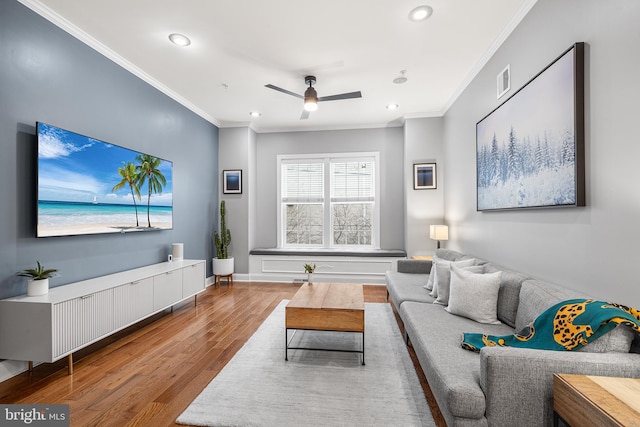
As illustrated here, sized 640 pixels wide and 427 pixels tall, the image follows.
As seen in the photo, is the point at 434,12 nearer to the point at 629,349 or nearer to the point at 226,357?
the point at 629,349

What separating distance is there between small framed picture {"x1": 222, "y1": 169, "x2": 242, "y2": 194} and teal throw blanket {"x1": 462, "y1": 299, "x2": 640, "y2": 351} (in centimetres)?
457

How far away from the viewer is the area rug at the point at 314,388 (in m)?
1.73

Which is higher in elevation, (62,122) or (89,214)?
(62,122)

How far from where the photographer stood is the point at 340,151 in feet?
18.2

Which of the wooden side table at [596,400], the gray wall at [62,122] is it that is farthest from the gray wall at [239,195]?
the wooden side table at [596,400]

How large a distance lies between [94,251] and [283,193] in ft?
11.0

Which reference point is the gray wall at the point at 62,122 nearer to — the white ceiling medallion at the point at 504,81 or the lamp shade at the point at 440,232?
the lamp shade at the point at 440,232

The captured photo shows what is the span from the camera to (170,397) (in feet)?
6.40

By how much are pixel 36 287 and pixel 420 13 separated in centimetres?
371

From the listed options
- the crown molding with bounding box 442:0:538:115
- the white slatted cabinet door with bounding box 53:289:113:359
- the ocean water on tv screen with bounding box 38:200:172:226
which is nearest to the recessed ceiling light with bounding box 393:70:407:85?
the crown molding with bounding box 442:0:538:115

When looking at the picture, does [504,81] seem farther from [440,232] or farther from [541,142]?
[440,232]

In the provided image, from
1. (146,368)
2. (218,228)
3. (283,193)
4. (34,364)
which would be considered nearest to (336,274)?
(283,193)

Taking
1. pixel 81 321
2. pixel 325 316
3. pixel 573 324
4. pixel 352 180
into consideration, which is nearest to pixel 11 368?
pixel 81 321

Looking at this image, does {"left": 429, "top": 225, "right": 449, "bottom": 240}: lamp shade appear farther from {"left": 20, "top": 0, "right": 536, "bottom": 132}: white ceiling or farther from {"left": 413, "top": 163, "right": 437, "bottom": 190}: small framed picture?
{"left": 20, "top": 0, "right": 536, "bottom": 132}: white ceiling
